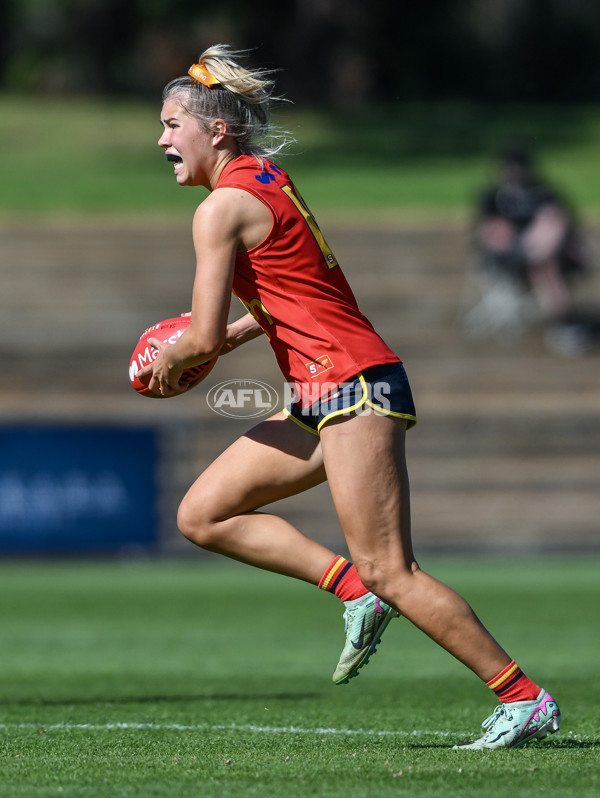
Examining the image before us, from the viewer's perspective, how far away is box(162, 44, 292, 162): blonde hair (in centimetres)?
497

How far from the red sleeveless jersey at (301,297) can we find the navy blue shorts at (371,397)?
0.10 ft

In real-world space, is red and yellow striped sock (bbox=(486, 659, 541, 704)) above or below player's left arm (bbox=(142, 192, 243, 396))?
below

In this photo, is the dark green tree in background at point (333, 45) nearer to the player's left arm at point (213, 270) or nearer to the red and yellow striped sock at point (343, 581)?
the red and yellow striped sock at point (343, 581)

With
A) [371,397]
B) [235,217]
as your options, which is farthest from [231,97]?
[371,397]

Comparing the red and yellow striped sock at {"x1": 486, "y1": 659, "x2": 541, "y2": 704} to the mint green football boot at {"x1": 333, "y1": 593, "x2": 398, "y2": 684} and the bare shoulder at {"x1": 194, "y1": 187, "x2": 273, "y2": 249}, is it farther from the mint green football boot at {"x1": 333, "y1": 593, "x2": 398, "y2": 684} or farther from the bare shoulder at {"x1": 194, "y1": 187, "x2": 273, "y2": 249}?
the bare shoulder at {"x1": 194, "y1": 187, "x2": 273, "y2": 249}

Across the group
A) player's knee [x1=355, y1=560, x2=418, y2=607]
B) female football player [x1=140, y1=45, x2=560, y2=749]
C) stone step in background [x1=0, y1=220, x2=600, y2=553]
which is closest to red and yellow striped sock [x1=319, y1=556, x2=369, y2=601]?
female football player [x1=140, y1=45, x2=560, y2=749]

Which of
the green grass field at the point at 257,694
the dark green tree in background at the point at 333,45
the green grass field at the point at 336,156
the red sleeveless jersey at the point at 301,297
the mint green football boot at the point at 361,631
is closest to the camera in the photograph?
the green grass field at the point at 257,694

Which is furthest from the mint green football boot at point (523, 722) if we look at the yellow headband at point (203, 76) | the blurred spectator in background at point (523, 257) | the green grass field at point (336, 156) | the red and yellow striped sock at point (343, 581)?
the green grass field at point (336, 156)

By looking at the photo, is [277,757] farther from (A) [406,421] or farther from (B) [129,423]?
(B) [129,423]

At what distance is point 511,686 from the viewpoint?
4895 mm

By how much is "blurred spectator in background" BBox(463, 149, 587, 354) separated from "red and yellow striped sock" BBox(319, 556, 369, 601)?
571 inches

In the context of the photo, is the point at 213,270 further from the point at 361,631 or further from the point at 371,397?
the point at 361,631

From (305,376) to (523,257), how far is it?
15531 mm

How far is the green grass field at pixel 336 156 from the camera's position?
28.1 metres
